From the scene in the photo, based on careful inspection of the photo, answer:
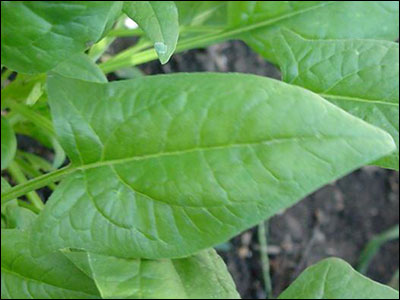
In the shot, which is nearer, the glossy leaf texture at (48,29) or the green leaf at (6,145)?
the glossy leaf texture at (48,29)

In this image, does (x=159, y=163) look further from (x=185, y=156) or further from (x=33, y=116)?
(x=33, y=116)

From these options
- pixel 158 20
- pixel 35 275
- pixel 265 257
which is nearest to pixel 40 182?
pixel 35 275

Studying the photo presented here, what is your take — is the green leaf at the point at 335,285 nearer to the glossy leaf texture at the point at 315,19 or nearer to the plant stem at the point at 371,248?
the glossy leaf texture at the point at 315,19

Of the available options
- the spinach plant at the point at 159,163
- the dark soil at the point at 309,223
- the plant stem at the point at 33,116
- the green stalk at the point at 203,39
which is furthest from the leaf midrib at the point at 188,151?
the dark soil at the point at 309,223

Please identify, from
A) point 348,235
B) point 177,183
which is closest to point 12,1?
point 177,183

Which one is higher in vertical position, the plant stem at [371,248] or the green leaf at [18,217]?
the green leaf at [18,217]

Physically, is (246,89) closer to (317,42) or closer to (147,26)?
(147,26)

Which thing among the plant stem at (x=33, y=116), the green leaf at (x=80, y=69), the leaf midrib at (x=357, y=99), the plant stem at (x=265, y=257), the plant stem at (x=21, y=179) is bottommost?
the plant stem at (x=265, y=257)
